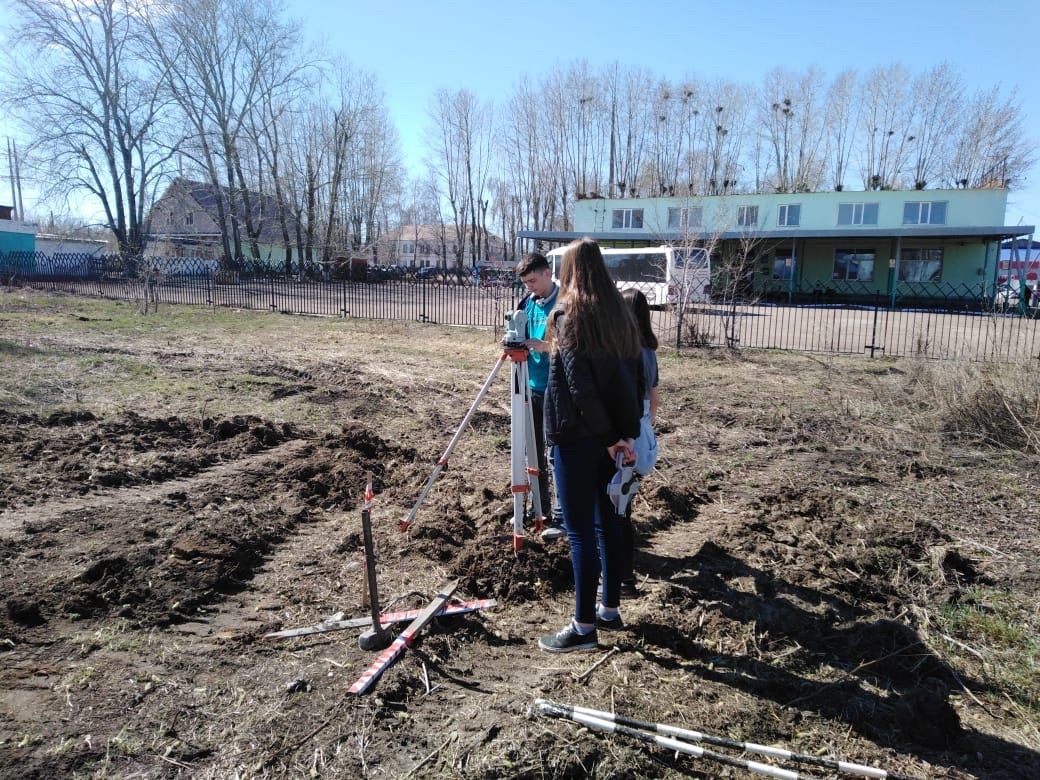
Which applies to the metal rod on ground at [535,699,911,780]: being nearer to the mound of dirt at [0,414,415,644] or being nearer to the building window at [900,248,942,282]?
the mound of dirt at [0,414,415,644]

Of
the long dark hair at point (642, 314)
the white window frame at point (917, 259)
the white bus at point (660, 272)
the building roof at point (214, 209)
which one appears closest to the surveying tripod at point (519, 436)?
the long dark hair at point (642, 314)

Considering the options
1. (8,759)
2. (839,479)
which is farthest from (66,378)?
(839,479)

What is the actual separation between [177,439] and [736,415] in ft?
20.4

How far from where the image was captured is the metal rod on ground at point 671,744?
7.87ft

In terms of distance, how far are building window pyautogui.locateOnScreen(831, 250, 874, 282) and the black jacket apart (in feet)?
119

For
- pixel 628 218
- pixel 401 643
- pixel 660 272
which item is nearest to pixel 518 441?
pixel 401 643

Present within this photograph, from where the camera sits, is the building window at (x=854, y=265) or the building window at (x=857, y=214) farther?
the building window at (x=854, y=265)

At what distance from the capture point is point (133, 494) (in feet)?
16.7

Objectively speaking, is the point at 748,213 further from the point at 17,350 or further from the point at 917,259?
the point at 17,350

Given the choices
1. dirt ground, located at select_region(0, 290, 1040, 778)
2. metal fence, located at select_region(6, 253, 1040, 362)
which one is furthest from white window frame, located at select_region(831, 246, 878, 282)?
dirt ground, located at select_region(0, 290, 1040, 778)

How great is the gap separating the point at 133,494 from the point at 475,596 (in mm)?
2989

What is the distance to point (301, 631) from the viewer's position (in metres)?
3.27

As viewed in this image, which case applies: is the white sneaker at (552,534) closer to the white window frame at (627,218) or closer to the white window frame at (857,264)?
the white window frame at (857,264)

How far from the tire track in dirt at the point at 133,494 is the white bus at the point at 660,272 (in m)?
10.2
